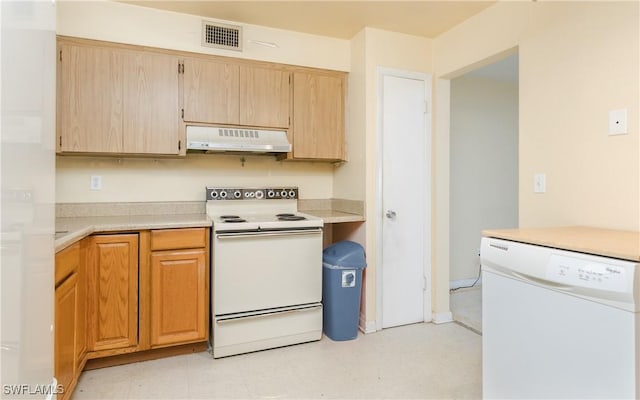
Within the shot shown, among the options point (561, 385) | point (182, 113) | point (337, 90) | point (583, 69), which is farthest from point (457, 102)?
point (561, 385)

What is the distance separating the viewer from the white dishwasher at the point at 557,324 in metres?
1.12

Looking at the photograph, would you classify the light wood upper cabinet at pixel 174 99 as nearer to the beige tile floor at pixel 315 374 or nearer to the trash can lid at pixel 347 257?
the trash can lid at pixel 347 257

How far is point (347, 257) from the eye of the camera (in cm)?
270

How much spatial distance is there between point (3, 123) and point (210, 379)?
74.4 inches

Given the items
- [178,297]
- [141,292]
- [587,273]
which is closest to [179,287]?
[178,297]

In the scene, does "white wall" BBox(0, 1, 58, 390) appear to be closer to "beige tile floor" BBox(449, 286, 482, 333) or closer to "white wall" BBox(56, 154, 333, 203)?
"white wall" BBox(56, 154, 333, 203)

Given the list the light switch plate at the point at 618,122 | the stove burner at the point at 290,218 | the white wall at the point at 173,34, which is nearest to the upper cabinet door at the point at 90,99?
the white wall at the point at 173,34

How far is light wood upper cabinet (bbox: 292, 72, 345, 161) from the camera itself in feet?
9.74

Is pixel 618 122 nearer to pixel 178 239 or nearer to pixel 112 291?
pixel 178 239

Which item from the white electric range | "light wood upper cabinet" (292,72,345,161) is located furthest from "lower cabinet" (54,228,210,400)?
"light wood upper cabinet" (292,72,345,161)

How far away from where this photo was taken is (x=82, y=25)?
7.95 feet

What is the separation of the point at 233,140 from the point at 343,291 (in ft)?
4.54

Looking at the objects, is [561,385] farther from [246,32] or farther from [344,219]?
[246,32]

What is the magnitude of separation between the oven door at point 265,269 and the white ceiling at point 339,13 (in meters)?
1.59
